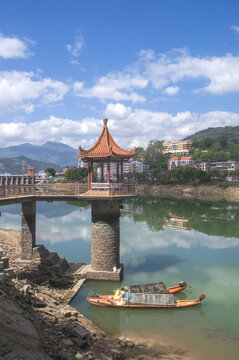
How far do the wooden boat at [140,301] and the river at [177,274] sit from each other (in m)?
0.25

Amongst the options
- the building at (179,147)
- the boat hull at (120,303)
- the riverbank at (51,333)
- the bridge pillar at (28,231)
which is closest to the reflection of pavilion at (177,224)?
the boat hull at (120,303)

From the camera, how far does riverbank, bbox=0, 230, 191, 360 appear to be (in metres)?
6.59

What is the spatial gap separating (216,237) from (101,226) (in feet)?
53.8

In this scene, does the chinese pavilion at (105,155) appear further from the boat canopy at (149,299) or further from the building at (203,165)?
the building at (203,165)

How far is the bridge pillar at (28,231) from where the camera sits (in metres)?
15.4

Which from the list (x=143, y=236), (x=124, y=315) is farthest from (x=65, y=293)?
(x=143, y=236)

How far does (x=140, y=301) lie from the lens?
12.2 meters

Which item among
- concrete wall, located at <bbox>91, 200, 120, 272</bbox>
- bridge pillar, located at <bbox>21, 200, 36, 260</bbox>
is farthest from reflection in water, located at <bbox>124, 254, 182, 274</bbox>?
bridge pillar, located at <bbox>21, 200, 36, 260</bbox>

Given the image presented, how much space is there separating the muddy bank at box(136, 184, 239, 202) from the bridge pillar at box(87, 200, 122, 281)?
5069cm

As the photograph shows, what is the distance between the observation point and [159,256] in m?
20.2

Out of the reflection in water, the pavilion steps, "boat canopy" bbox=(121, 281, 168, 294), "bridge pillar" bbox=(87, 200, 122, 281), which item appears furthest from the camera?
the reflection in water

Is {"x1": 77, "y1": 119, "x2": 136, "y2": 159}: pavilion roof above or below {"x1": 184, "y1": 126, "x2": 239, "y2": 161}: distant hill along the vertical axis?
below

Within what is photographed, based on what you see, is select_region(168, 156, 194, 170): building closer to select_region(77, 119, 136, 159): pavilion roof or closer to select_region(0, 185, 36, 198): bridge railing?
select_region(77, 119, 136, 159): pavilion roof

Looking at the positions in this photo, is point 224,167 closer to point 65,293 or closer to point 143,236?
point 143,236
